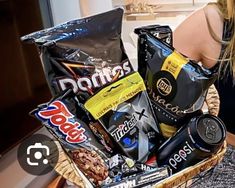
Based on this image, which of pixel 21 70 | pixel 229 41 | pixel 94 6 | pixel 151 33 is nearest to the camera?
pixel 151 33

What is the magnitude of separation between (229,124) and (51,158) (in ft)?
1.41

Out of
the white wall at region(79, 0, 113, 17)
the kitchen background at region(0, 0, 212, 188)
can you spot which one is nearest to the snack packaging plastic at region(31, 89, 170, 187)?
the kitchen background at region(0, 0, 212, 188)

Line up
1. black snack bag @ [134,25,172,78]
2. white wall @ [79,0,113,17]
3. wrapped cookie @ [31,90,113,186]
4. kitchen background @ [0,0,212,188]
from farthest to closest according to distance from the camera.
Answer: white wall @ [79,0,113,17], kitchen background @ [0,0,212,188], black snack bag @ [134,25,172,78], wrapped cookie @ [31,90,113,186]

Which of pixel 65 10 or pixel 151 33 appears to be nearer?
pixel 151 33

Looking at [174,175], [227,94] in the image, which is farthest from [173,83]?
[227,94]

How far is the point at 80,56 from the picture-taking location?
0.54 m

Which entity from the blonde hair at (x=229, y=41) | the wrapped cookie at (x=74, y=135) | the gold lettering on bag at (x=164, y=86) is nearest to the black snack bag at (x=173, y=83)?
the gold lettering on bag at (x=164, y=86)

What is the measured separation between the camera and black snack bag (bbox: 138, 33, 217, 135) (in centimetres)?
53

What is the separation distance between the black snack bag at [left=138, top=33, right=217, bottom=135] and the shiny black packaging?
0.03 meters

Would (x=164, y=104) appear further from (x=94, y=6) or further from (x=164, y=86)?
(x=94, y=6)

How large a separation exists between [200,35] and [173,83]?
1.03 ft

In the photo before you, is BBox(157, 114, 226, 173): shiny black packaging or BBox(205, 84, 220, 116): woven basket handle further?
BBox(205, 84, 220, 116): woven basket handle

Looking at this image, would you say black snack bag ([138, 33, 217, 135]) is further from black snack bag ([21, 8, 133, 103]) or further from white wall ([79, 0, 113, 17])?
white wall ([79, 0, 113, 17])

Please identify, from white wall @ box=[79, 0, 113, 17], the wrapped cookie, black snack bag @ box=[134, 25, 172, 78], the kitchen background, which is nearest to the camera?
the wrapped cookie
